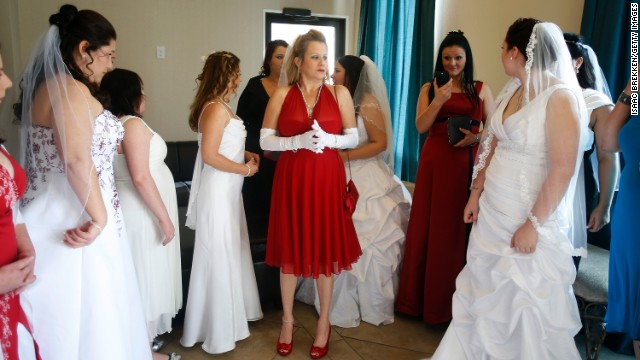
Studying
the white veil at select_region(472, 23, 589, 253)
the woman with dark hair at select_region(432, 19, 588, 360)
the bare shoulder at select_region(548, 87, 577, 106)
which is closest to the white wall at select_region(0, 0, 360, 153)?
the woman with dark hair at select_region(432, 19, 588, 360)

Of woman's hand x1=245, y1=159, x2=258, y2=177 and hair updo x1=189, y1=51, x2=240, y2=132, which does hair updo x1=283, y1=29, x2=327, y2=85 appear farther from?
woman's hand x1=245, y1=159, x2=258, y2=177

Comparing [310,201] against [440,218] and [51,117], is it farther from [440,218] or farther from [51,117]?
[51,117]

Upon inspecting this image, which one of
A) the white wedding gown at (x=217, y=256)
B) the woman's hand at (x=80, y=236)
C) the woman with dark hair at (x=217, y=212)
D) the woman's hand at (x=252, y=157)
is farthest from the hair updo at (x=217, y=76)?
the woman's hand at (x=80, y=236)

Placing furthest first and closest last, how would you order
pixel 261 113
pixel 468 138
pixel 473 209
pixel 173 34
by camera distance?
pixel 173 34
pixel 261 113
pixel 468 138
pixel 473 209

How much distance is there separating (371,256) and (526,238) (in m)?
1.06

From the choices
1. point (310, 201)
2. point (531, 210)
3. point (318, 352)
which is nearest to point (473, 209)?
point (531, 210)

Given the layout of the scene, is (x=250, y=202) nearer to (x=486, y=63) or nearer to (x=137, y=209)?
(x=137, y=209)

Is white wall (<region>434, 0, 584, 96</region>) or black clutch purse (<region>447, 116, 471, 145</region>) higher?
white wall (<region>434, 0, 584, 96</region>)

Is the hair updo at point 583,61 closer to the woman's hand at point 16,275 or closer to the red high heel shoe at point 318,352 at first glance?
the red high heel shoe at point 318,352

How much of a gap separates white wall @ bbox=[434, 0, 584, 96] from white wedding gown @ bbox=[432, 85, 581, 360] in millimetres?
1356

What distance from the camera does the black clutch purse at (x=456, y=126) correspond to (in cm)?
240

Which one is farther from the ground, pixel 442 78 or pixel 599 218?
pixel 442 78

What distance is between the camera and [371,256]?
2.67 m

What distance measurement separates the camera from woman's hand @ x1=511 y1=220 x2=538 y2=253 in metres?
1.74
